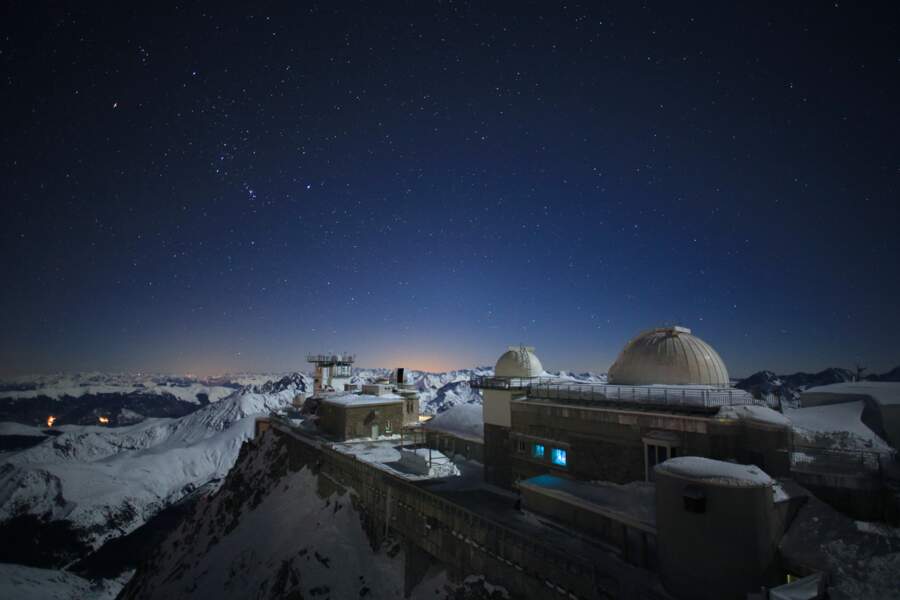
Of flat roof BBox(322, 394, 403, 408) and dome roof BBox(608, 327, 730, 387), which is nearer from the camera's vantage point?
dome roof BBox(608, 327, 730, 387)

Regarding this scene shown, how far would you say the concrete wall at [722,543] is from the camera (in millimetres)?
11727

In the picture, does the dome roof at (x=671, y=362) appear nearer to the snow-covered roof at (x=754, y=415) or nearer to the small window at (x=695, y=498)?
the snow-covered roof at (x=754, y=415)

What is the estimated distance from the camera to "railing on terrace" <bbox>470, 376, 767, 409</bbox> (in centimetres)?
1742

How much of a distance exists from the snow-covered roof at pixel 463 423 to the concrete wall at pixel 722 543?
2108cm

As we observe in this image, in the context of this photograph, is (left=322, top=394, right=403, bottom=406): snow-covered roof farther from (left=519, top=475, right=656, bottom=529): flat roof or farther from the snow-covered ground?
the snow-covered ground

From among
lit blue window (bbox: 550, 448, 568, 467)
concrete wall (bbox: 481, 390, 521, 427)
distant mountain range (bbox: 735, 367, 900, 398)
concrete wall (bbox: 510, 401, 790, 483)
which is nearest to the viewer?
concrete wall (bbox: 510, 401, 790, 483)

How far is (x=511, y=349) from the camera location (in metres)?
31.9

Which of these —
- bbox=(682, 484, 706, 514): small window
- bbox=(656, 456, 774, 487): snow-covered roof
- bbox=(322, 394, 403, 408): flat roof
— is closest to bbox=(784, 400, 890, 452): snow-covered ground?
bbox=(656, 456, 774, 487): snow-covered roof

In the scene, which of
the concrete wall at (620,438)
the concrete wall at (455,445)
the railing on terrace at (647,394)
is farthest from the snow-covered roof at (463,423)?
the railing on terrace at (647,394)

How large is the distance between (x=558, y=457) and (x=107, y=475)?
113980 mm

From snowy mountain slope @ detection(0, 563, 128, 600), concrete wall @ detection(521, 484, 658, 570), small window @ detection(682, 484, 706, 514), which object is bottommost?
snowy mountain slope @ detection(0, 563, 128, 600)

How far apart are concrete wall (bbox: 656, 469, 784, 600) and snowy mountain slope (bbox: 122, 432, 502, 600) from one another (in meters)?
7.56

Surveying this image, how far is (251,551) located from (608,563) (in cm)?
2343

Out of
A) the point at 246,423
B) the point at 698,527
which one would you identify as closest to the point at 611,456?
the point at 698,527
